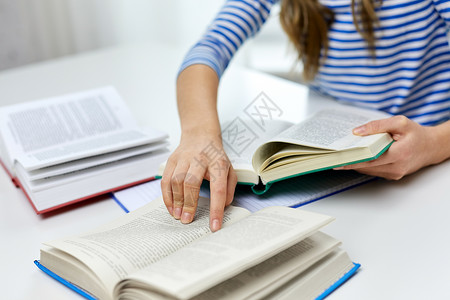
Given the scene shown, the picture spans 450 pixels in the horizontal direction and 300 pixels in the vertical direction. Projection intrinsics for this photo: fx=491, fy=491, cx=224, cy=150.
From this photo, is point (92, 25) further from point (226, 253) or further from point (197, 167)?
point (226, 253)

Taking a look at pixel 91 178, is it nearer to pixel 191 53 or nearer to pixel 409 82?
pixel 191 53

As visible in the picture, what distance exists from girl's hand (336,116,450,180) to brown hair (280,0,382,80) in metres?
0.29

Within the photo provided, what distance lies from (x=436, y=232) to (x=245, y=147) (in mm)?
292

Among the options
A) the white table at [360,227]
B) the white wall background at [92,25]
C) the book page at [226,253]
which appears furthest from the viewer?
the white wall background at [92,25]

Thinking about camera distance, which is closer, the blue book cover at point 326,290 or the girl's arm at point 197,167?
the blue book cover at point 326,290

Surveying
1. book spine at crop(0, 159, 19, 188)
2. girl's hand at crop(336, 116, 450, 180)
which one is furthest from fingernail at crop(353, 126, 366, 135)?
book spine at crop(0, 159, 19, 188)

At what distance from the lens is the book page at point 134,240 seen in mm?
511

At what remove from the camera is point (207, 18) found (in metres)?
2.29

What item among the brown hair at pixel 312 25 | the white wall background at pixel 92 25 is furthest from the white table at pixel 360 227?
the white wall background at pixel 92 25

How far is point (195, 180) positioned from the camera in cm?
66

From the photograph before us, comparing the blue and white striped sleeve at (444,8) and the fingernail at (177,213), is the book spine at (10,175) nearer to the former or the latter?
the fingernail at (177,213)

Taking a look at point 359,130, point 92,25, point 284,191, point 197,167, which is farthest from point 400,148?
point 92,25

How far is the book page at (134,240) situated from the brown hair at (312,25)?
19.7 inches

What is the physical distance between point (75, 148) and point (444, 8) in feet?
2.23
